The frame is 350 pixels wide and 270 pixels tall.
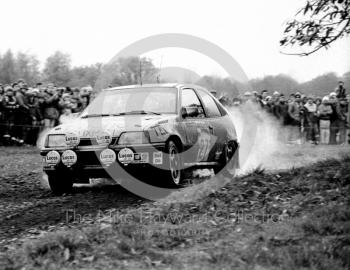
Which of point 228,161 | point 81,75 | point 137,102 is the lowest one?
point 228,161

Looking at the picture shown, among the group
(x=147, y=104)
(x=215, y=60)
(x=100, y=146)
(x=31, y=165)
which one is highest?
(x=215, y=60)

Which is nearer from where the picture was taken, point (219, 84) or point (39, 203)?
point (39, 203)

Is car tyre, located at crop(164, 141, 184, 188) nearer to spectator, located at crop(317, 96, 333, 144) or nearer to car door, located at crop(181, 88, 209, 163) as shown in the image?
car door, located at crop(181, 88, 209, 163)

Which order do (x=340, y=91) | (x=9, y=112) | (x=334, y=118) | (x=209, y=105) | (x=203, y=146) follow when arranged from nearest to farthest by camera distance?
(x=203, y=146) < (x=209, y=105) < (x=9, y=112) < (x=334, y=118) < (x=340, y=91)

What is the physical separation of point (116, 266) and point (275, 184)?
309cm

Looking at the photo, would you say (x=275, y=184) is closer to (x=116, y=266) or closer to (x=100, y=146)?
(x=100, y=146)

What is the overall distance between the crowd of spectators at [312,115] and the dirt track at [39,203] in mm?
12358

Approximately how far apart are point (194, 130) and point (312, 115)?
49.4 ft

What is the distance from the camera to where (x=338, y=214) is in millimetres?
5473

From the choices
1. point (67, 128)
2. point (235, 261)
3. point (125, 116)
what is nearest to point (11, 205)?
point (67, 128)

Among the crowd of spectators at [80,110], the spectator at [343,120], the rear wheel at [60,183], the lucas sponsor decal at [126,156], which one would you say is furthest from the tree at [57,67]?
the lucas sponsor decal at [126,156]

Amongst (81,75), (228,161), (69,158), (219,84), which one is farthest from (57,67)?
(69,158)

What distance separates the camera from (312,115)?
2308cm

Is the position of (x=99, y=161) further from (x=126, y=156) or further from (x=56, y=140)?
(x=56, y=140)
